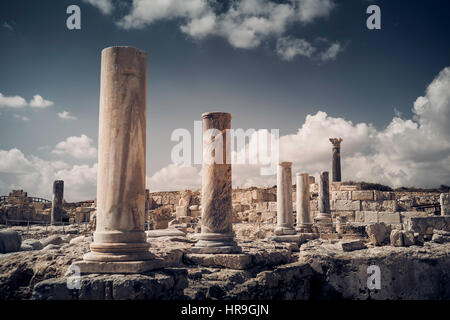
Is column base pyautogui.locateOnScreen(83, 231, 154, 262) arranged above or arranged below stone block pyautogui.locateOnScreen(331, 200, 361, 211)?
below

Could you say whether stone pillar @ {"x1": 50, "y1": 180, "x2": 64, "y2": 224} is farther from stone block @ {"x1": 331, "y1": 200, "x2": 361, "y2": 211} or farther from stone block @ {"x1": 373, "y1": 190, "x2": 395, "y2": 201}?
stone block @ {"x1": 373, "y1": 190, "x2": 395, "y2": 201}

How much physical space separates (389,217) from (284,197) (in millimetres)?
8218

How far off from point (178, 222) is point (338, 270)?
44.8 feet

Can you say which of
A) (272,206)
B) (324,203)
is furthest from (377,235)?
(272,206)

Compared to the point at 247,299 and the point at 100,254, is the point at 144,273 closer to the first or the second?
the point at 100,254

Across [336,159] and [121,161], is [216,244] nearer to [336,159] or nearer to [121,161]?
[121,161]

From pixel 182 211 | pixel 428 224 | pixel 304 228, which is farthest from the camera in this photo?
pixel 182 211

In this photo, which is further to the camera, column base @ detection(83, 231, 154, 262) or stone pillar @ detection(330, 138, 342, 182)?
stone pillar @ detection(330, 138, 342, 182)

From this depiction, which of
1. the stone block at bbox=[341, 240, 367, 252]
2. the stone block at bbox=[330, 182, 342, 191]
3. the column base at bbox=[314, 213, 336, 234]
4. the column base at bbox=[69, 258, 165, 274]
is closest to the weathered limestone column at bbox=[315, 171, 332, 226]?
the column base at bbox=[314, 213, 336, 234]

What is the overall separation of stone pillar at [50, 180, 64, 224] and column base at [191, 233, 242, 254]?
19097 mm

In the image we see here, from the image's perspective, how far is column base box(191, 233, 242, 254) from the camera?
7.64 meters

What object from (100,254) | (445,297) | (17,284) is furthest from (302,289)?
(17,284)

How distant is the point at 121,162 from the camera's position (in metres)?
5.53
